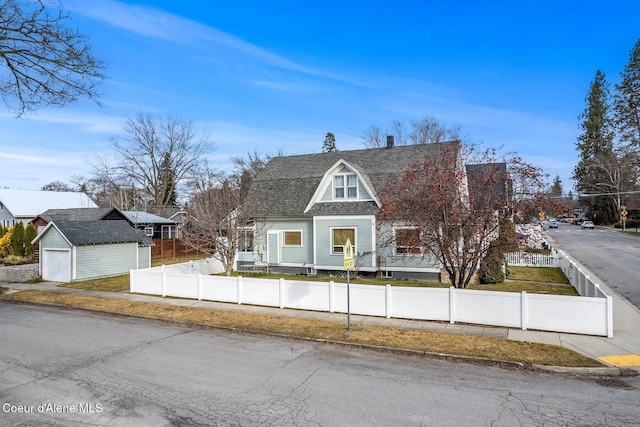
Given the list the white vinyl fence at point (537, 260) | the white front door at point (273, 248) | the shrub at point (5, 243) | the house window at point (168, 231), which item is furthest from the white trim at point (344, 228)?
the house window at point (168, 231)

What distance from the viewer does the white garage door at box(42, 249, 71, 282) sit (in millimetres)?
22859

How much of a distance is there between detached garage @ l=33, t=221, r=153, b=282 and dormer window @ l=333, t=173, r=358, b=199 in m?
13.1

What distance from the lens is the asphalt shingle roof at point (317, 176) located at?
23.4 meters

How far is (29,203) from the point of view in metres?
44.7

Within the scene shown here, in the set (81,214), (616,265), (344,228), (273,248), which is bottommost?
(616,265)

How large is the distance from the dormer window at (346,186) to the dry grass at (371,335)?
11.1 m

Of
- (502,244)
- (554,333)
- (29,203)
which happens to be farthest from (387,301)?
(29,203)

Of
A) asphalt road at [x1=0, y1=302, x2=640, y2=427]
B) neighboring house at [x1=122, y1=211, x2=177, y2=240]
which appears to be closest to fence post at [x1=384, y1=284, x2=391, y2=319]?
asphalt road at [x1=0, y1=302, x2=640, y2=427]

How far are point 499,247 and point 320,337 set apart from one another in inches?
274

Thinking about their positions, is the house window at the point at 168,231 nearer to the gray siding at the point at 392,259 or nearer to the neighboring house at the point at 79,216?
the neighboring house at the point at 79,216

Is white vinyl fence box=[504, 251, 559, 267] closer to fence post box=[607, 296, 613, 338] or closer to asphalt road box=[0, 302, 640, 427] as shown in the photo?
fence post box=[607, 296, 613, 338]

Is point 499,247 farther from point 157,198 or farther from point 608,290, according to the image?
point 157,198

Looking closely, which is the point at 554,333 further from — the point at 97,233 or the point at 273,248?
the point at 97,233

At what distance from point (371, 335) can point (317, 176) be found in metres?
16.3
